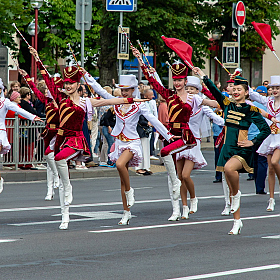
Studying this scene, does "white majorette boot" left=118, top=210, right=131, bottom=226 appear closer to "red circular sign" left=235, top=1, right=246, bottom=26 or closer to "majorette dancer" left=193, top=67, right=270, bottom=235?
"majorette dancer" left=193, top=67, right=270, bottom=235

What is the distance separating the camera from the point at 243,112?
30.2 ft

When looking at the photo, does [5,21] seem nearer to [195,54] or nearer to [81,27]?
[81,27]

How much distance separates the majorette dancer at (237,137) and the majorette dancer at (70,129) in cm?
133

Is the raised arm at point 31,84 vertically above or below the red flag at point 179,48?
below

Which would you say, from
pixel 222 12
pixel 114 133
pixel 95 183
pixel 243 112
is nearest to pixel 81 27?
pixel 95 183

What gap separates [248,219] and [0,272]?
15.4 feet

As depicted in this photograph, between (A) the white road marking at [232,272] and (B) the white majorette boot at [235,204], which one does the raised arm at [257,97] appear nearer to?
(B) the white majorette boot at [235,204]

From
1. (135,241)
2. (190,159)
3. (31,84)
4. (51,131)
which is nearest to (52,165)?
(51,131)

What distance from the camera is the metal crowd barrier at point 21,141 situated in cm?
1628

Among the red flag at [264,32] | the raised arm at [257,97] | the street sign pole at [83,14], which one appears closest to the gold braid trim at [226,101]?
the raised arm at [257,97]

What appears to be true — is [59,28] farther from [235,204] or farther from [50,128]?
[235,204]

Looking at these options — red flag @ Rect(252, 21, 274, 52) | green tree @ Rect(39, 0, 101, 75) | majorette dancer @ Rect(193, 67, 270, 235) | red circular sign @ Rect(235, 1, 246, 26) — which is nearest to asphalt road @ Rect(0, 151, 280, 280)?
majorette dancer @ Rect(193, 67, 270, 235)

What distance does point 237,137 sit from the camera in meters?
9.17

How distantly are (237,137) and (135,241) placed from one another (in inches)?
77.2
